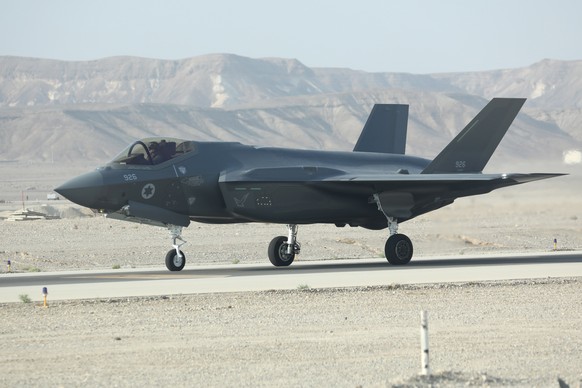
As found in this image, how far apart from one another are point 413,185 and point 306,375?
1615cm

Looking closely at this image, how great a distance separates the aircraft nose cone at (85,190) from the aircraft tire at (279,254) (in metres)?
5.23

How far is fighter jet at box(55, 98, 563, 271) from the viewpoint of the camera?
27.3 meters

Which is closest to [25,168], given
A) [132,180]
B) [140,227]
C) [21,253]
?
[140,227]

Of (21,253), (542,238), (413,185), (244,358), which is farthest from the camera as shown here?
(542,238)

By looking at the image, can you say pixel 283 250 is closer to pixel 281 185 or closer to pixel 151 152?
pixel 281 185

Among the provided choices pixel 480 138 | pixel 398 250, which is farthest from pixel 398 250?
pixel 480 138

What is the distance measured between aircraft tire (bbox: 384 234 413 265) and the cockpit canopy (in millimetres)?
5830

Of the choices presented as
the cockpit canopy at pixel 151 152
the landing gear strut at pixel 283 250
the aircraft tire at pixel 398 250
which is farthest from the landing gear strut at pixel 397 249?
the cockpit canopy at pixel 151 152

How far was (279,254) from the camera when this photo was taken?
97.8 feet

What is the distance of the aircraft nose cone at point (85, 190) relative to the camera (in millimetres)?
26438

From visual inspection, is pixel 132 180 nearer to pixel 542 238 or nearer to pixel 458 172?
pixel 458 172

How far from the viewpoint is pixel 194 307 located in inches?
779

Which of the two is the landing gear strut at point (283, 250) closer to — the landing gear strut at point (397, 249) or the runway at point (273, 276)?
the runway at point (273, 276)

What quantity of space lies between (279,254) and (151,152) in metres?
4.62
